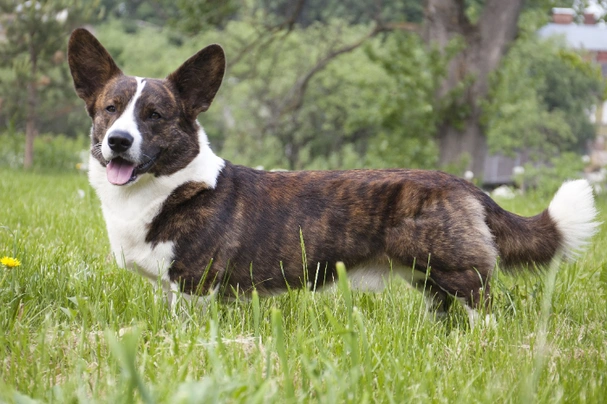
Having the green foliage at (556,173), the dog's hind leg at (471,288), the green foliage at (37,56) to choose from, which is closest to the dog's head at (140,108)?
the dog's hind leg at (471,288)

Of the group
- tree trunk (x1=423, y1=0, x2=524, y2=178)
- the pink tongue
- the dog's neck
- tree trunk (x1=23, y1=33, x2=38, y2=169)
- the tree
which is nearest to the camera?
the pink tongue

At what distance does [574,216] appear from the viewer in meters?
3.24

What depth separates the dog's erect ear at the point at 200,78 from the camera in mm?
3402

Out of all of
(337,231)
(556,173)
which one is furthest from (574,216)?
(556,173)

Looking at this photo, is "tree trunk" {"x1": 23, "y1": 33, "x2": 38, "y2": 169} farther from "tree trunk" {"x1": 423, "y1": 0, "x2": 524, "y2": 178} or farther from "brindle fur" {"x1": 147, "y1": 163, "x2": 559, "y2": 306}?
"brindle fur" {"x1": 147, "y1": 163, "x2": 559, "y2": 306}

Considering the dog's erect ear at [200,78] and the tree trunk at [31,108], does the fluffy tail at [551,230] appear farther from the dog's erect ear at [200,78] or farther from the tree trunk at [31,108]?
the tree trunk at [31,108]

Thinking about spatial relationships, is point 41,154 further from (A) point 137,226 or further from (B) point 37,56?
(A) point 137,226

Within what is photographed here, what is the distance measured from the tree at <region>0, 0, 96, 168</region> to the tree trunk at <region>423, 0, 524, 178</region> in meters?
5.97

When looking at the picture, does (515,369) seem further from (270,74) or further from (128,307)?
(270,74)

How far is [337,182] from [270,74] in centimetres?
1979

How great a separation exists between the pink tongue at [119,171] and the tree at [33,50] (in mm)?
9434

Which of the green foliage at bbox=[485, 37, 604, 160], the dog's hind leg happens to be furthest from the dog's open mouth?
the green foliage at bbox=[485, 37, 604, 160]

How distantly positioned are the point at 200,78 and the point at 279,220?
0.82 meters

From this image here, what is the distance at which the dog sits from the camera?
3.12 m
